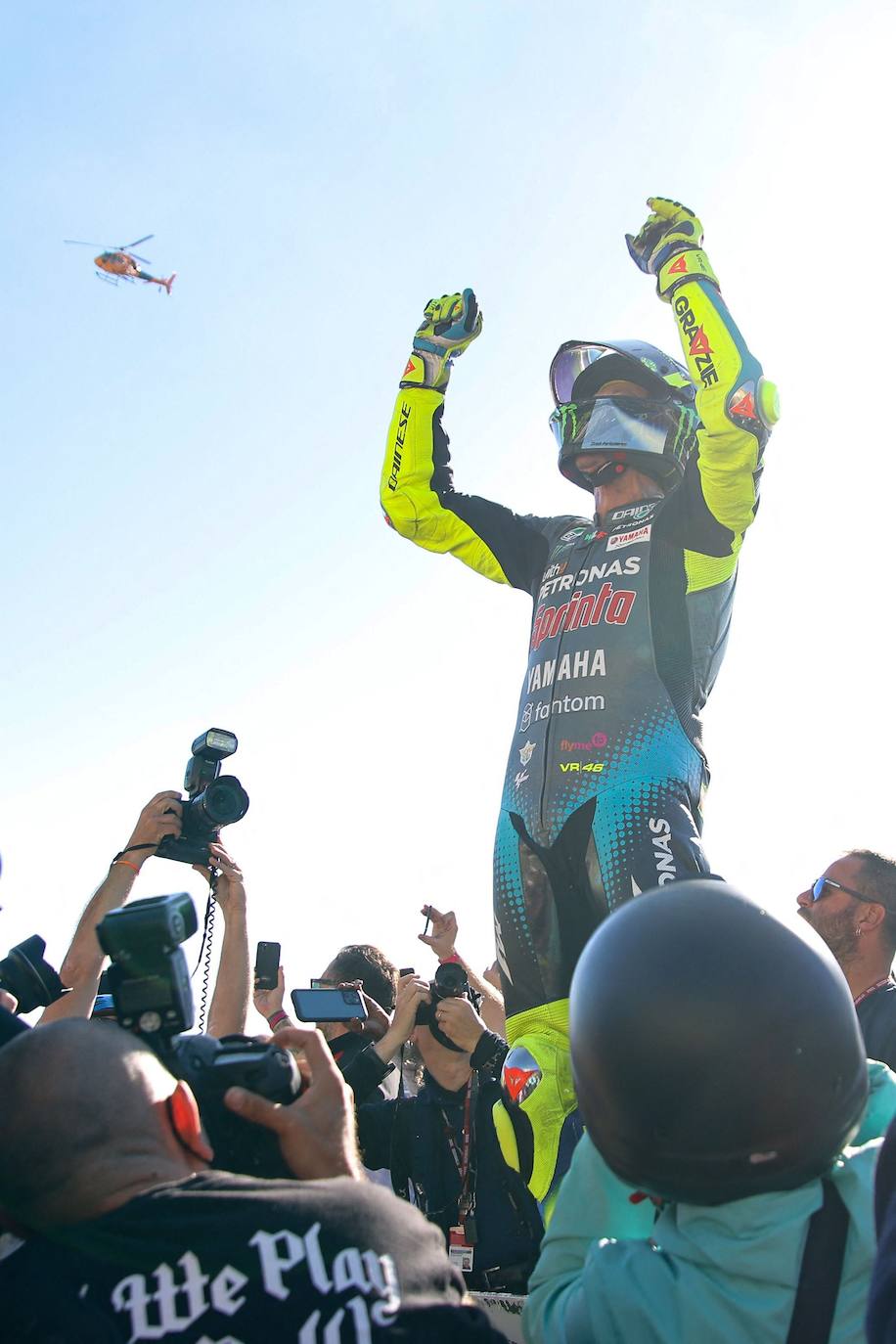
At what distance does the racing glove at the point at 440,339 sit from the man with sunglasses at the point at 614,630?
2.00 feet

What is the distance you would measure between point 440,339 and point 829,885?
290cm

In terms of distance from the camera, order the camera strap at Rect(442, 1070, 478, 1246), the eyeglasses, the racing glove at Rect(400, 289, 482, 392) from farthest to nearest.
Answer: the racing glove at Rect(400, 289, 482, 392), the eyeglasses, the camera strap at Rect(442, 1070, 478, 1246)

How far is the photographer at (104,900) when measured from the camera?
3.31 meters

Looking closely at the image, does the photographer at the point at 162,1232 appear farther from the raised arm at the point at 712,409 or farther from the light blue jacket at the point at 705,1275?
the raised arm at the point at 712,409

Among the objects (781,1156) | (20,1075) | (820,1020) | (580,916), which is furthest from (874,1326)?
(580,916)

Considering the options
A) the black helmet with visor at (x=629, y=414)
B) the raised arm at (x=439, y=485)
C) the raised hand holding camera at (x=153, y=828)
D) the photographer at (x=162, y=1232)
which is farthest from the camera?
the raised arm at (x=439, y=485)

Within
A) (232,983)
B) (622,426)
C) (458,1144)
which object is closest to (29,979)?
(232,983)

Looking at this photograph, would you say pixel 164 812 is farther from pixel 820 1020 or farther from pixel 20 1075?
pixel 820 1020

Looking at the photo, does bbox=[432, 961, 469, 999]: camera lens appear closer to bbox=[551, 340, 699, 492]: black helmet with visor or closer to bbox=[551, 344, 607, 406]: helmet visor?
bbox=[551, 340, 699, 492]: black helmet with visor

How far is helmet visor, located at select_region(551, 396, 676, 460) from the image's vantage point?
4656mm

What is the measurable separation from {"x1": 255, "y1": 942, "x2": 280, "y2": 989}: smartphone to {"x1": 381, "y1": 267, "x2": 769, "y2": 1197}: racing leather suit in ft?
4.55

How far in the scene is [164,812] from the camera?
12.6 feet

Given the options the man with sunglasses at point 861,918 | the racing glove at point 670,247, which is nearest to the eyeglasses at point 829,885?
the man with sunglasses at point 861,918

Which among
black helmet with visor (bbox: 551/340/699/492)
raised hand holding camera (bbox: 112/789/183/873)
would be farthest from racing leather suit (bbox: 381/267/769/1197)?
raised hand holding camera (bbox: 112/789/183/873)
